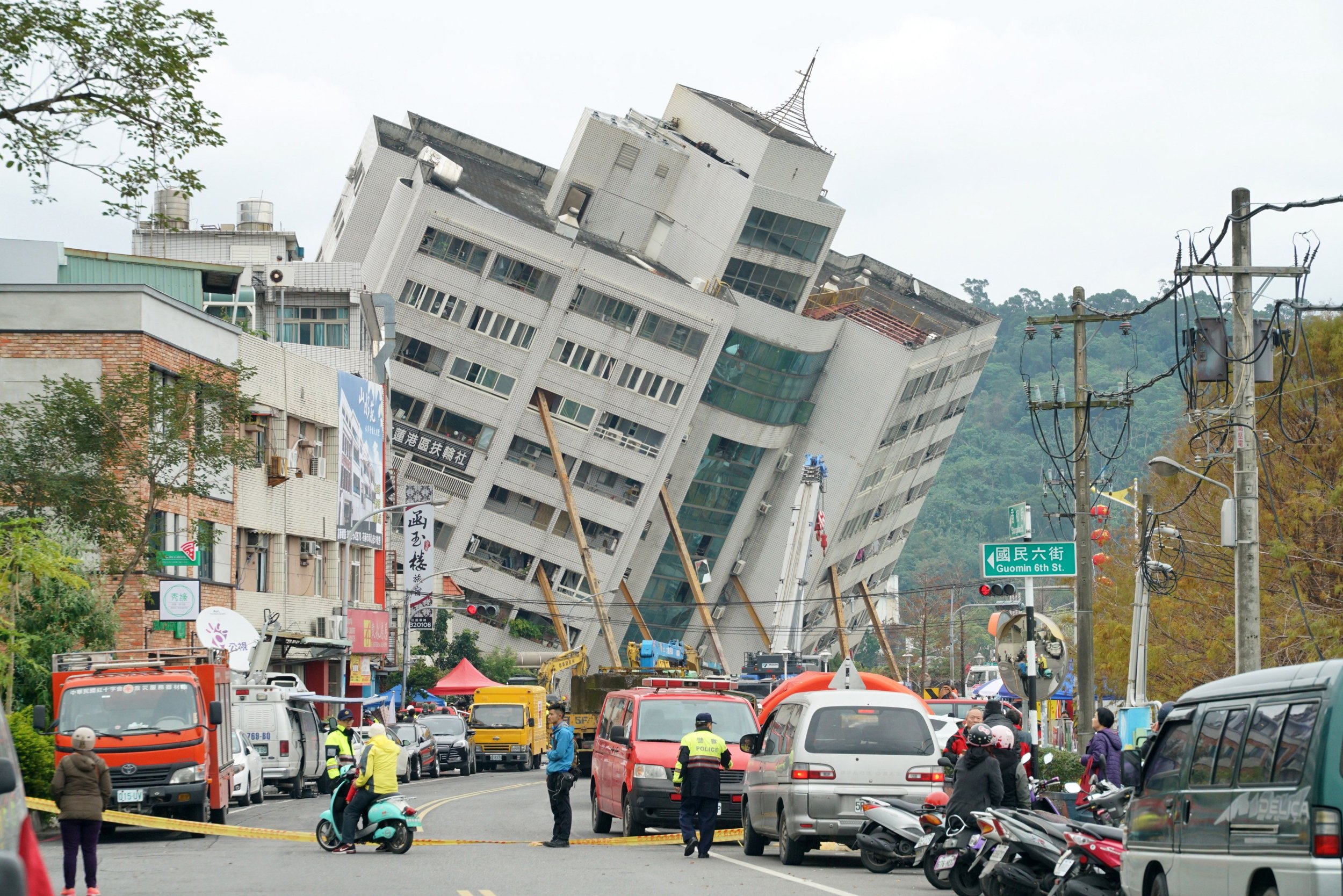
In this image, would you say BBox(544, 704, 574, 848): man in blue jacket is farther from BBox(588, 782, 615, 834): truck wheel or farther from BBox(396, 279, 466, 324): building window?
BBox(396, 279, 466, 324): building window

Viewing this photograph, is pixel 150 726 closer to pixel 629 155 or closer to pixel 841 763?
pixel 841 763

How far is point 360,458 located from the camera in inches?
2247

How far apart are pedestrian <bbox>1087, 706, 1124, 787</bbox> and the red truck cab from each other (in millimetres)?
12408

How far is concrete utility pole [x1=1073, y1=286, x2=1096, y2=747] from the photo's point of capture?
2972 centimetres

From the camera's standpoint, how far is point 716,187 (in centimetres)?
8625

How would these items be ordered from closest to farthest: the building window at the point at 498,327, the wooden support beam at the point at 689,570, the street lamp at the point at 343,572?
the street lamp at the point at 343,572 < the building window at the point at 498,327 < the wooden support beam at the point at 689,570

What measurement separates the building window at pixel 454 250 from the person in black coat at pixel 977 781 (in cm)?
6441

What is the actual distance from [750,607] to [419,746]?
46.7m

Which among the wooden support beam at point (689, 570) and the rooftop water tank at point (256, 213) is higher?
the rooftop water tank at point (256, 213)

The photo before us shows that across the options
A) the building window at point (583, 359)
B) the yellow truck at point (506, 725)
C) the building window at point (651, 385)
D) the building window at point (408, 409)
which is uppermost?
the building window at point (583, 359)

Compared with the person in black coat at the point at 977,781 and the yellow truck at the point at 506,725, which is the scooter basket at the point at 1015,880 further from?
the yellow truck at the point at 506,725

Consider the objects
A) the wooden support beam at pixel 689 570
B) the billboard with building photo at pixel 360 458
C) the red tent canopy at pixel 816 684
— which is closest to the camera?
the red tent canopy at pixel 816 684

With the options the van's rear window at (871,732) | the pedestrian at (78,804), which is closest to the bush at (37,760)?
the pedestrian at (78,804)

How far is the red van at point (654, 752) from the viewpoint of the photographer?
22.0 metres
